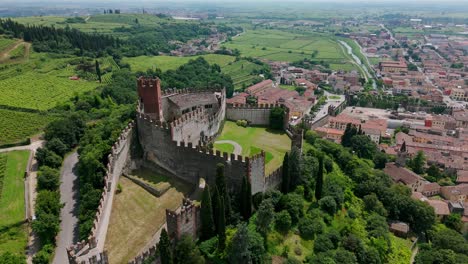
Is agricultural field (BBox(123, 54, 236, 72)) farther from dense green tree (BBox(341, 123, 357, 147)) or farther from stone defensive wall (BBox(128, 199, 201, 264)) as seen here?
stone defensive wall (BBox(128, 199, 201, 264))

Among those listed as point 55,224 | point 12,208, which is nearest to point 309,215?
point 55,224

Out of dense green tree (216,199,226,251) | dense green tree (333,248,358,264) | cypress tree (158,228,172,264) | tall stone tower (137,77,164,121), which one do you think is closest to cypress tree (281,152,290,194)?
dense green tree (333,248,358,264)

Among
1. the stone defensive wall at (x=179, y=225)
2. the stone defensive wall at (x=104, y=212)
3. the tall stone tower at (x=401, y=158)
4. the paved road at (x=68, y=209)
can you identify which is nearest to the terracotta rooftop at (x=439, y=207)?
the tall stone tower at (x=401, y=158)

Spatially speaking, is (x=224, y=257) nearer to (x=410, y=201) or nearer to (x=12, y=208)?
(x=12, y=208)

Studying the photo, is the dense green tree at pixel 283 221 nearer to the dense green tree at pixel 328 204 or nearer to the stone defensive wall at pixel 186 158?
the stone defensive wall at pixel 186 158

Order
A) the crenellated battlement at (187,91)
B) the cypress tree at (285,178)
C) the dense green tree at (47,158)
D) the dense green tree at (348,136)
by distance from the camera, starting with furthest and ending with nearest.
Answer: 1. the dense green tree at (348,136)
2. the crenellated battlement at (187,91)
3. the dense green tree at (47,158)
4. the cypress tree at (285,178)

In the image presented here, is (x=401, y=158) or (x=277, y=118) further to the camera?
(x=401, y=158)

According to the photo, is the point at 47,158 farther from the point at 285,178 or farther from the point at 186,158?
the point at 285,178

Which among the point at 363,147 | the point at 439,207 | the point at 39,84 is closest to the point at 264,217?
the point at 439,207
